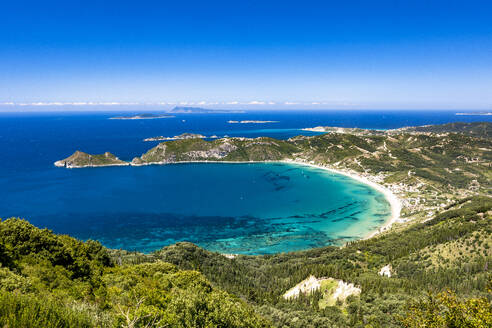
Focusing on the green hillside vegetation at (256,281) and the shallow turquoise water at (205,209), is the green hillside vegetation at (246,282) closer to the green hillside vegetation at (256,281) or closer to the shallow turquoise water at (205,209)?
the green hillside vegetation at (256,281)

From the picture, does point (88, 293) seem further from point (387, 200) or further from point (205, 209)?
point (387, 200)

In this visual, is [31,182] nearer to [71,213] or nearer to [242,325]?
[71,213]

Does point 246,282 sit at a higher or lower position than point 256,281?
higher

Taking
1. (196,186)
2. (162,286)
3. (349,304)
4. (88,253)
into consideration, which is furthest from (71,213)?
(349,304)

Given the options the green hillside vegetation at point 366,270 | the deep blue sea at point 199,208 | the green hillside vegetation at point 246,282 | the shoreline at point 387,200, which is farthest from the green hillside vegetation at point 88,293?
the shoreline at point 387,200

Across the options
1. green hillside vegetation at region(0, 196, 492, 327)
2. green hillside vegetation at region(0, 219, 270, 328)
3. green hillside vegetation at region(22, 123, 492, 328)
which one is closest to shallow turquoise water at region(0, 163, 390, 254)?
green hillside vegetation at region(22, 123, 492, 328)

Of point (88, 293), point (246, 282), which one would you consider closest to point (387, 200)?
point (246, 282)

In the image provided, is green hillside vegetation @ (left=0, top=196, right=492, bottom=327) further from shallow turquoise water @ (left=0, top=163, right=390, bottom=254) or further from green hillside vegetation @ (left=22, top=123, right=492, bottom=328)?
shallow turquoise water @ (left=0, top=163, right=390, bottom=254)
